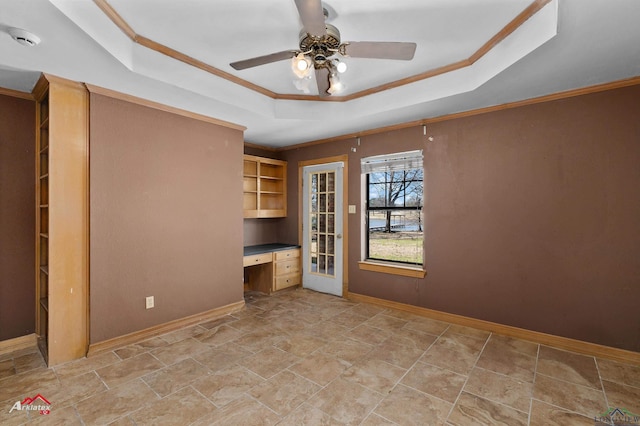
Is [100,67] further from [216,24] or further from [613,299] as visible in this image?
[613,299]

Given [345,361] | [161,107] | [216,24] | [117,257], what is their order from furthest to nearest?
[161,107], [117,257], [345,361], [216,24]

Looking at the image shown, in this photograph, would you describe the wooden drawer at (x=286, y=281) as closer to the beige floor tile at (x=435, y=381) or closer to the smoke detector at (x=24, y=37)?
the beige floor tile at (x=435, y=381)

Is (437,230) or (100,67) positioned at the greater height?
(100,67)

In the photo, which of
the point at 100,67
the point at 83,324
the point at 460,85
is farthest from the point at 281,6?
the point at 83,324

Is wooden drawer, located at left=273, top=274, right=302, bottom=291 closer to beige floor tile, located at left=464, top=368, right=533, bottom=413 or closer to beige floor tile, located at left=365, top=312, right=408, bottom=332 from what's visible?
beige floor tile, located at left=365, top=312, right=408, bottom=332

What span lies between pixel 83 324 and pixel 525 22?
439cm

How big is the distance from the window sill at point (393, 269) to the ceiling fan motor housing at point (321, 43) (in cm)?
284

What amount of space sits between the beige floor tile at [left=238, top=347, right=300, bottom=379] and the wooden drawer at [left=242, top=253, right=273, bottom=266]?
163 cm

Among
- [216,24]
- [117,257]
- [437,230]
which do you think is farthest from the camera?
[437,230]

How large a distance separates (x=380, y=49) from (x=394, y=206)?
270cm

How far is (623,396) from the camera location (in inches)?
84.7

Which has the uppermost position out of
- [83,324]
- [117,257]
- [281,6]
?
[281,6]

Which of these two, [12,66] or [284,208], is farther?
[284,208]

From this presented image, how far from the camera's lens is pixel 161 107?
10.6ft
